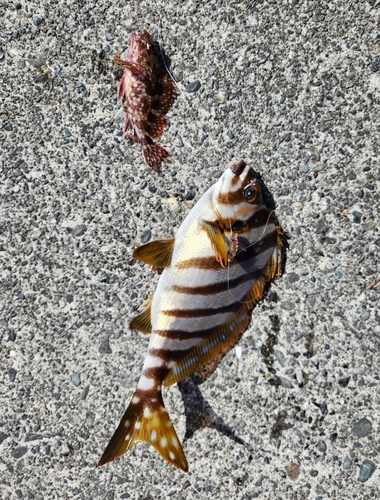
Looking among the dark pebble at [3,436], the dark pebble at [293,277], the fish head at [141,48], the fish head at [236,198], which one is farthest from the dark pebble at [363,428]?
the fish head at [141,48]

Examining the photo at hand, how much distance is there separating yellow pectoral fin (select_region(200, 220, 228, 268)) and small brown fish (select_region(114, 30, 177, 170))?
22.1 inches

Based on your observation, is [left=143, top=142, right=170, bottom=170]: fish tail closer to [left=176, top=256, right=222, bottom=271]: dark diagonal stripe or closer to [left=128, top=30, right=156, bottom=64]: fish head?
[left=128, top=30, right=156, bottom=64]: fish head

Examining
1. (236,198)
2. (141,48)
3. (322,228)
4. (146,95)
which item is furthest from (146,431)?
(141,48)

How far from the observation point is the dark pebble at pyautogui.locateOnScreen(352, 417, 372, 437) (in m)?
2.63

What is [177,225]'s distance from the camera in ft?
9.57

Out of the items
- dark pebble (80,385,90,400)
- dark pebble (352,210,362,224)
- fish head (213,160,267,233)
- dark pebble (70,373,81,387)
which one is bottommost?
dark pebble (80,385,90,400)

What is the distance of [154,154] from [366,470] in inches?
77.8

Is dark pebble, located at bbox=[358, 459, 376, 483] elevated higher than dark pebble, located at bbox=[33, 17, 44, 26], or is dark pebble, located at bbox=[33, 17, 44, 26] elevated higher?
dark pebble, located at bbox=[33, 17, 44, 26]

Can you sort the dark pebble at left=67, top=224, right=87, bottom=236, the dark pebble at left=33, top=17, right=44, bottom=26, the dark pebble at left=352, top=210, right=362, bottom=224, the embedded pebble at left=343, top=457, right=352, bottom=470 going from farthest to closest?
the dark pebble at left=33, top=17, right=44, bottom=26
the dark pebble at left=67, top=224, right=87, bottom=236
the dark pebble at left=352, top=210, right=362, bottom=224
the embedded pebble at left=343, top=457, right=352, bottom=470

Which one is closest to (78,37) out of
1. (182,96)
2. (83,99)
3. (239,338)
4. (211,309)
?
(83,99)

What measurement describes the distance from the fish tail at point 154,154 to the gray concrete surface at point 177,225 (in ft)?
0.22

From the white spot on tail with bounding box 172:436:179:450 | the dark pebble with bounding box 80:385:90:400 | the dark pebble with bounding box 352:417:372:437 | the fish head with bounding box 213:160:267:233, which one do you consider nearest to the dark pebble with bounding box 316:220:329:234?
the fish head with bounding box 213:160:267:233

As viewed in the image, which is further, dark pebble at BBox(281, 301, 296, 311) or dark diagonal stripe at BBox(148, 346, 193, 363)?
dark pebble at BBox(281, 301, 296, 311)

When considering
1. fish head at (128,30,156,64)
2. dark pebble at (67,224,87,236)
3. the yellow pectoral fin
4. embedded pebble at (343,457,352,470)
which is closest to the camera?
the yellow pectoral fin
